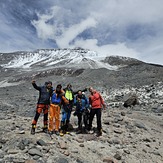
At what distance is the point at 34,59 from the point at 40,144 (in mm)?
158746

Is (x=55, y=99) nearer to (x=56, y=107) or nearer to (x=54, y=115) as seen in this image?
(x=56, y=107)

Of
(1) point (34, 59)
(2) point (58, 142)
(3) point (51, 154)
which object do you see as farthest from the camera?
(1) point (34, 59)

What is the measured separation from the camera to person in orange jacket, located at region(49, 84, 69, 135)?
8086mm

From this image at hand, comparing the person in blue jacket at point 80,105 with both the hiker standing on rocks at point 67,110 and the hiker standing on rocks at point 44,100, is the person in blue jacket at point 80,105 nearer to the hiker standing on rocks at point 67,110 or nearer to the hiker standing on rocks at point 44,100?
the hiker standing on rocks at point 67,110

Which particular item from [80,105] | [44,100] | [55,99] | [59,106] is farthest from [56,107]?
[80,105]

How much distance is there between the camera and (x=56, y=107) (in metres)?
8.20

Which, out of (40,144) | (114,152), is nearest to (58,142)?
(40,144)

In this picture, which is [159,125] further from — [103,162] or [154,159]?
[103,162]

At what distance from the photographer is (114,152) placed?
7859mm

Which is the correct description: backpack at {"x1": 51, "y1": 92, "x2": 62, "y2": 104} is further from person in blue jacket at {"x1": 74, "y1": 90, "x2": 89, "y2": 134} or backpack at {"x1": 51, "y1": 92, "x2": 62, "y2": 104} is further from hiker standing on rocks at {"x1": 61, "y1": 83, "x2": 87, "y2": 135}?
person in blue jacket at {"x1": 74, "y1": 90, "x2": 89, "y2": 134}

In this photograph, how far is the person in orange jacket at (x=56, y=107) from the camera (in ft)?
26.5

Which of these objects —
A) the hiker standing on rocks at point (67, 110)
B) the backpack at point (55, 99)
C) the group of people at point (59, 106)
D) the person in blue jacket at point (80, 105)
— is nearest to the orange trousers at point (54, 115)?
the group of people at point (59, 106)

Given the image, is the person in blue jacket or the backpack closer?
the backpack

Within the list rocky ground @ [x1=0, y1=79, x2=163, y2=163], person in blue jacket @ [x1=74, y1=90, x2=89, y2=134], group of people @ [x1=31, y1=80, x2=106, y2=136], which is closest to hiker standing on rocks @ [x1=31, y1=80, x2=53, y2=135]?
group of people @ [x1=31, y1=80, x2=106, y2=136]
